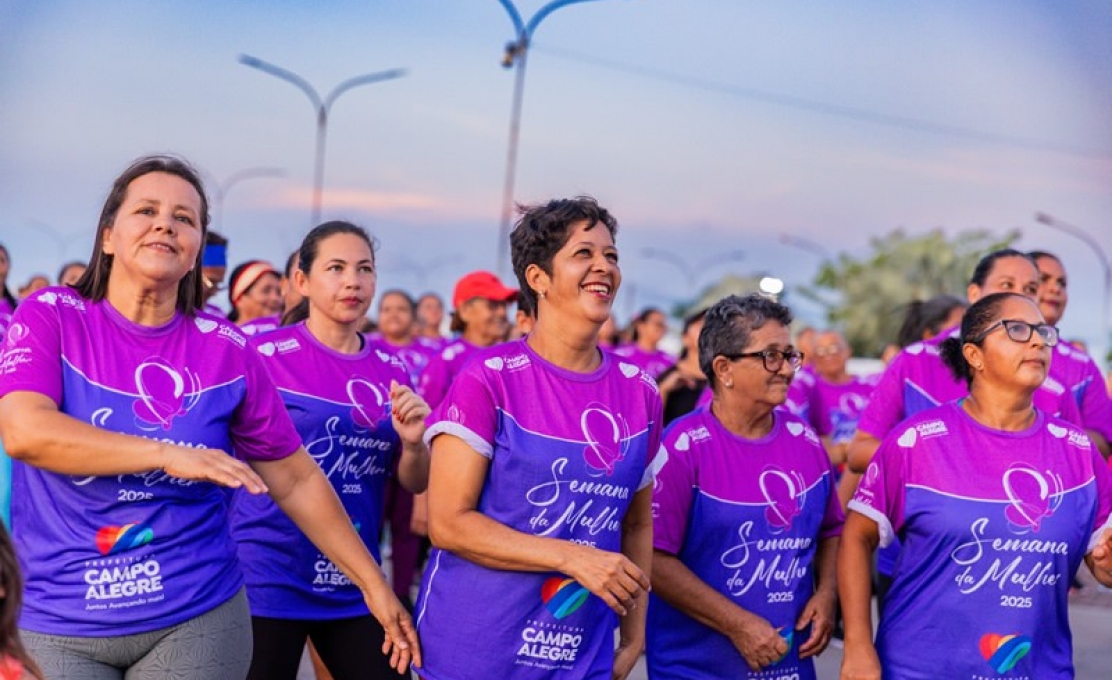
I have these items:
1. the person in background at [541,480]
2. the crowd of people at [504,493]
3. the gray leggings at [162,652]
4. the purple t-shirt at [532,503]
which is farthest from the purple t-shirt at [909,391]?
the gray leggings at [162,652]

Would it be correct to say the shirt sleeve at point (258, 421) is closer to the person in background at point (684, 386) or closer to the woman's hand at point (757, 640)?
the woman's hand at point (757, 640)

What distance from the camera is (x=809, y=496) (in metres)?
5.06

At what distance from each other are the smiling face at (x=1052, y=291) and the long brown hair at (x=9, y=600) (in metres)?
5.68

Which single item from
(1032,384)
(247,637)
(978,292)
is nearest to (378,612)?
(247,637)

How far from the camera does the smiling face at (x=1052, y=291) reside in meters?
7.43

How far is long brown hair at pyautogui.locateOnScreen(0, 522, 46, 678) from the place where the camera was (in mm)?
2922

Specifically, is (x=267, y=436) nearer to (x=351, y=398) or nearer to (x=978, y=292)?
(x=351, y=398)

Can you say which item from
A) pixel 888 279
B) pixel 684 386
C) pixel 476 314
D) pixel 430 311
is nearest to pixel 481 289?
pixel 476 314

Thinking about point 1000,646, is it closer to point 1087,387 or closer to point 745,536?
point 745,536

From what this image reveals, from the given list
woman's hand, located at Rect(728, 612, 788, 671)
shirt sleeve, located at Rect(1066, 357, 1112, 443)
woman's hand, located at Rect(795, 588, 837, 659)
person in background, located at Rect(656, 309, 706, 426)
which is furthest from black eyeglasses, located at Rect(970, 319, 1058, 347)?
person in background, located at Rect(656, 309, 706, 426)

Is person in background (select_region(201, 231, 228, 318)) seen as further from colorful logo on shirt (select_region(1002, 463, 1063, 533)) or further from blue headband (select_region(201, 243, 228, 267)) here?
colorful logo on shirt (select_region(1002, 463, 1063, 533))

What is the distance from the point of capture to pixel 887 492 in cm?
483

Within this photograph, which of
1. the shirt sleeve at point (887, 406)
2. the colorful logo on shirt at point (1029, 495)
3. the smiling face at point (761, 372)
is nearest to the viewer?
the colorful logo on shirt at point (1029, 495)

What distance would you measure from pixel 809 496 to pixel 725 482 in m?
0.31
